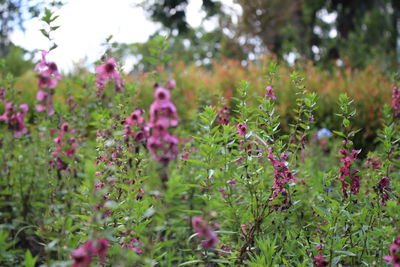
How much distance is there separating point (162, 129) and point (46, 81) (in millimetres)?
679

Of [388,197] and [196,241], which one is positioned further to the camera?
[196,241]

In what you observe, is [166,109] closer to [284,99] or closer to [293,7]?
[284,99]

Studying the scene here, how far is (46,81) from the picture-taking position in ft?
5.60

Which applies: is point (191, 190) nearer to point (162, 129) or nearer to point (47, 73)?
point (47, 73)

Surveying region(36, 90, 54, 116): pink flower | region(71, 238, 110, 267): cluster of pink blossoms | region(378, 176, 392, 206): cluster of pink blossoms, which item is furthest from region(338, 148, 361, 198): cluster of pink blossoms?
region(36, 90, 54, 116): pink flower

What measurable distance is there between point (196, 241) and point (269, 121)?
49.8 inches

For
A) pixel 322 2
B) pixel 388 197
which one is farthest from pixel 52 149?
pixel 322 2

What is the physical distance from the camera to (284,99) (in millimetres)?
7004

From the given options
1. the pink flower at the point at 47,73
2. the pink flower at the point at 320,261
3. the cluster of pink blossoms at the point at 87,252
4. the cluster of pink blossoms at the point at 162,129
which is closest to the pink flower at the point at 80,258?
the cluster of pink blossoms at the point at 87,252

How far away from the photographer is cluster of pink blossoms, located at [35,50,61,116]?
1700 mm

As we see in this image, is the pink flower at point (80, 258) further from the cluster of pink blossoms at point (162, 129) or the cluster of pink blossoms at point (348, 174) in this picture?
the cluster of pink blossoms at point (348, 174)

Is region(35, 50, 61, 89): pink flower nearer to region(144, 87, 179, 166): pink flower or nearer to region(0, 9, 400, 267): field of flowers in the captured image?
region(0, 9, 400, 267): field of flowers

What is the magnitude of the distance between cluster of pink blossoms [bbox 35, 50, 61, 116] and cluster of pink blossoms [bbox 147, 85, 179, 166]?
1.96ft

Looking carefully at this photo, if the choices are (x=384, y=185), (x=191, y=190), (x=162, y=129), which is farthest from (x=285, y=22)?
(x=162, y=129)
